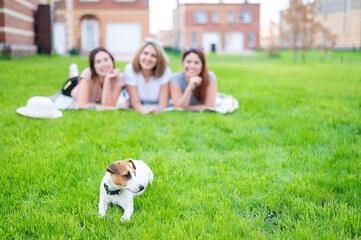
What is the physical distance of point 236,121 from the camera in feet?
15.3

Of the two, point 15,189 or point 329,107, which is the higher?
point 329,107

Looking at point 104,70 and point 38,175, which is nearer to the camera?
point 38,175

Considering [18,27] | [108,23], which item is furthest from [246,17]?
[18,27]

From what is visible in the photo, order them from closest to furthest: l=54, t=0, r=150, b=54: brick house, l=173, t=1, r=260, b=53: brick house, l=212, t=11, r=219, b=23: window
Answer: l=54, t=0, r=150, b=54: brick house < l=173, t=1, r=260, b=53: brick house < l=212, t=11, r=219, b=23: window

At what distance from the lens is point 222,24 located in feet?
134

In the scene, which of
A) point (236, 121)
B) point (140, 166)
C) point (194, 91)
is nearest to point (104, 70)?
point (194, 91)

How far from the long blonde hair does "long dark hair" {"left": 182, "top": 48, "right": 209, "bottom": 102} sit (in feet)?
1.15

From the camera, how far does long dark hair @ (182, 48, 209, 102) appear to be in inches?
205

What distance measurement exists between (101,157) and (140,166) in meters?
0.84

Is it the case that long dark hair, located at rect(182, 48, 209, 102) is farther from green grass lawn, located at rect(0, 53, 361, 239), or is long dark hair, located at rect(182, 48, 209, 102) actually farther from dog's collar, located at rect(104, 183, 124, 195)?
dog's collar, located at rect(104, 183, 124, 195)

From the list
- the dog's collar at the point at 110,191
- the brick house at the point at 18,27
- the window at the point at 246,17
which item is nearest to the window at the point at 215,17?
the window at the point at 246,17

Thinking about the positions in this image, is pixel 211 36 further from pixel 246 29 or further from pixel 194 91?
pixel 194 91

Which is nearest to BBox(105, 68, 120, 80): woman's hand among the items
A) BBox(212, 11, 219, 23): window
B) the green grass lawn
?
Answer: the green grass lawn

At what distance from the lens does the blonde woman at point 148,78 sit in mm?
5199
